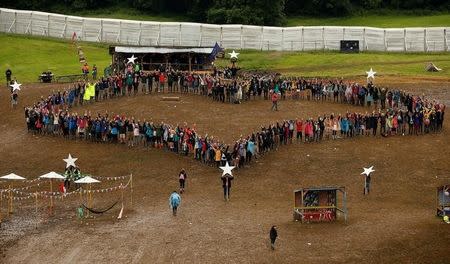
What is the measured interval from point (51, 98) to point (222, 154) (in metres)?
Result: 16.5

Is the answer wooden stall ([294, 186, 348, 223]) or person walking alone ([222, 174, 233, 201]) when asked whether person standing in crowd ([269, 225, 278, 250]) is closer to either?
wooden stall ([294, 186, 348, 223])

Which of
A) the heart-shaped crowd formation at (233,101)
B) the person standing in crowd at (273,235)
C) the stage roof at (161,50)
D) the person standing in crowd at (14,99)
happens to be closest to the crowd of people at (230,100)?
the heart-shaped crowd formation at (233,101)

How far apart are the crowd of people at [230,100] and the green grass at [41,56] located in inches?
521

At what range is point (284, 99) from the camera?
6275 centimetres

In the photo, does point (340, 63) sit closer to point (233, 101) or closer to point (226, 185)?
point (233, 101)

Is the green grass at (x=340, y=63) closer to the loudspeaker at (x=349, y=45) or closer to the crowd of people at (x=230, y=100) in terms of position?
the loudspeaker at (x=349, y=45)

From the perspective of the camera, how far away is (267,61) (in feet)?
266

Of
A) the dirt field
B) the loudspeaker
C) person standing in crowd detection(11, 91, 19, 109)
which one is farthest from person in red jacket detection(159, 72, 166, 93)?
the loudspeaker

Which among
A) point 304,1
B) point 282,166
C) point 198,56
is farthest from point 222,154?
point 304,1

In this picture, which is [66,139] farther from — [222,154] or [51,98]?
[222,154]

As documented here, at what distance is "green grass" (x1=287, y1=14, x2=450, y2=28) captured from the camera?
99.1m

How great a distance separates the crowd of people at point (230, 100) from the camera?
50031mm

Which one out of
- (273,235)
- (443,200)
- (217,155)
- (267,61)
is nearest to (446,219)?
(443,200)

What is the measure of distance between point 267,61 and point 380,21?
1091 inches
